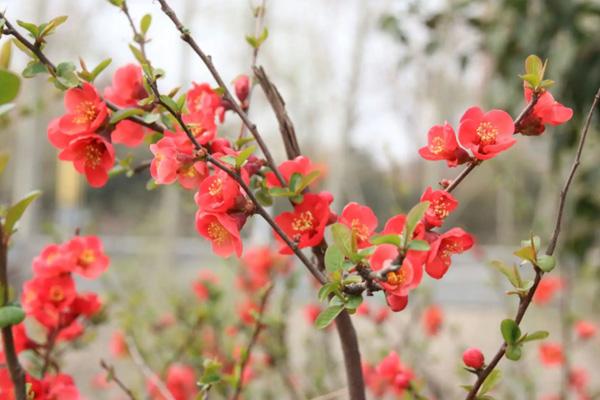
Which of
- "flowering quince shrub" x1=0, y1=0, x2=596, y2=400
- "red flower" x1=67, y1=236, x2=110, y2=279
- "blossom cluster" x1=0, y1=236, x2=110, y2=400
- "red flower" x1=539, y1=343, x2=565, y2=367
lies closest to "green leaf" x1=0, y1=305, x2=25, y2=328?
"flowering quince shrub" x1=0, y1=0, x2=596, y2=400

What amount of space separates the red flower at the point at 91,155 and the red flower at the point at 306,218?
207mm

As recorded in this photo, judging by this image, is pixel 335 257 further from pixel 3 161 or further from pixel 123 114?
pixel 3 161

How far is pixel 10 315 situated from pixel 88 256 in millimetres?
263

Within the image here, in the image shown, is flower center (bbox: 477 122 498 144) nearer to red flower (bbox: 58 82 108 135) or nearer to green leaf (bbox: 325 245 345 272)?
green leaf (bbox: 325 245 345 272)

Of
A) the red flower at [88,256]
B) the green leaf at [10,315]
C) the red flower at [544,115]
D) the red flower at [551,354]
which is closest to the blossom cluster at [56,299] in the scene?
the red flower at [88,256]

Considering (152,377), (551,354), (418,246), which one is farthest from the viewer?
(551,354)

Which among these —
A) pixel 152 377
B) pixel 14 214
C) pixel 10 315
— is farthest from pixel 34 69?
pixel 152 377

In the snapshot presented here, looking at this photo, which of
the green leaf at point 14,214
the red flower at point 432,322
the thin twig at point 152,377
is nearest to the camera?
the green leaf at point 14,214

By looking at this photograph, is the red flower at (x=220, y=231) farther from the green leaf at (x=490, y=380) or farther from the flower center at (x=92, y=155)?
the green leaf at (x=490, y=380)

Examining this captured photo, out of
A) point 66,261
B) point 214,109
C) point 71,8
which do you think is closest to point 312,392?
point 66,261

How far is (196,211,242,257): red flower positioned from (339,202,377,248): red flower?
0.37 feet

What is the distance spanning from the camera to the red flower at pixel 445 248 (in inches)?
22.4

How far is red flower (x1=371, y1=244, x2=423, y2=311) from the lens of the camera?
0.54 m

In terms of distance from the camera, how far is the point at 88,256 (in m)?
0.91
